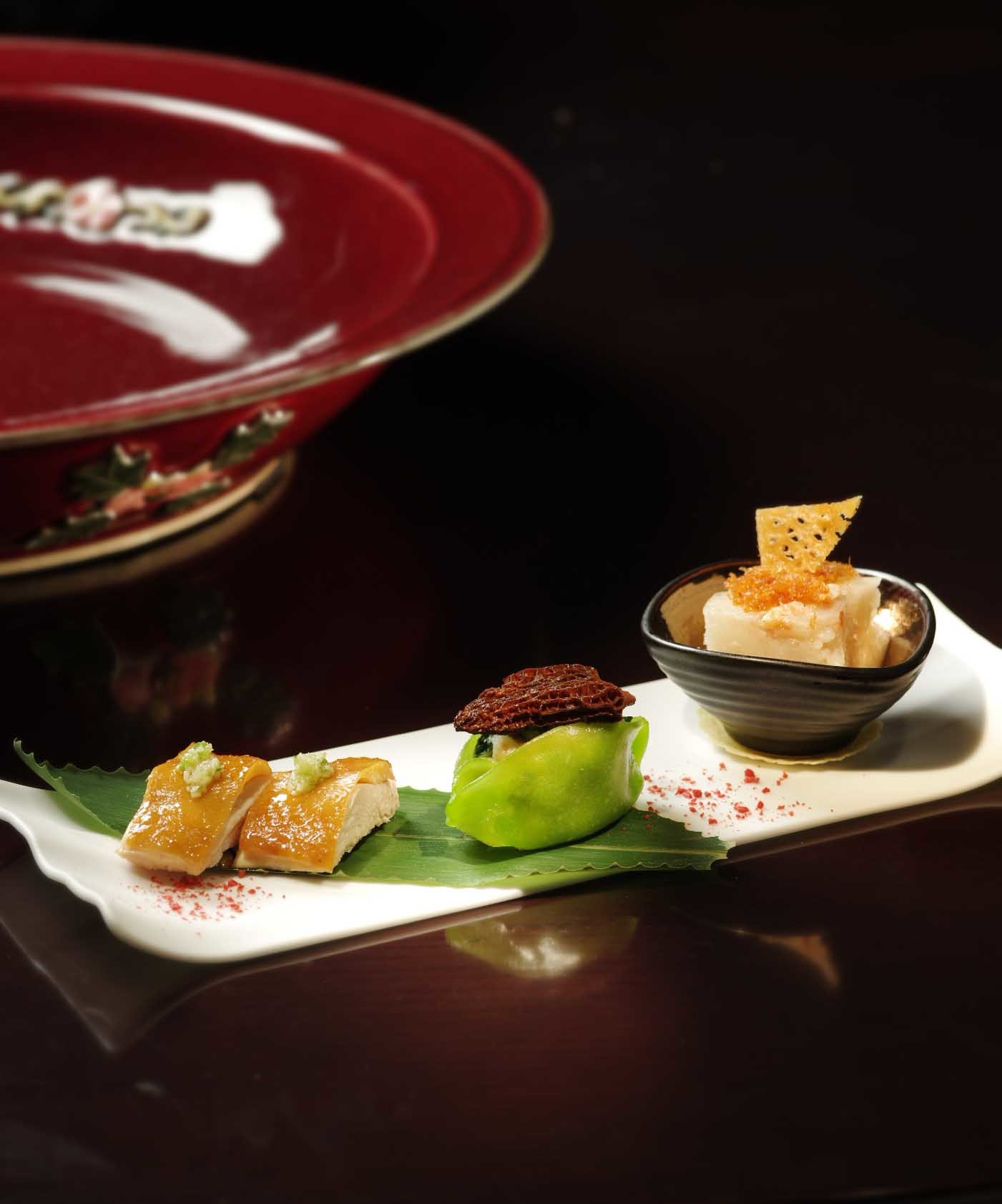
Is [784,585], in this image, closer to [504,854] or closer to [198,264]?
[504,854]

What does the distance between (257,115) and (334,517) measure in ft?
1.95

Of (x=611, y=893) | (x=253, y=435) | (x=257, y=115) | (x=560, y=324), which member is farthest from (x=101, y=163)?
(x=611, y=893)

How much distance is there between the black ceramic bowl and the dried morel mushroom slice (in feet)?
0.18

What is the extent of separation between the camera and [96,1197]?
2.59ft

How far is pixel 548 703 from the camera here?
3.29ft

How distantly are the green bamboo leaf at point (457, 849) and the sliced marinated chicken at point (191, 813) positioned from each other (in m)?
0.04

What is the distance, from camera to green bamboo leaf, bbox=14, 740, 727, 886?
3.19 ft

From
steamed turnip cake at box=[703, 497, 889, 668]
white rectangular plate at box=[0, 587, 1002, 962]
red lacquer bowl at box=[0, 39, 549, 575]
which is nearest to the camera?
white rectangular plate at box=[0, 587, 1002, 962]

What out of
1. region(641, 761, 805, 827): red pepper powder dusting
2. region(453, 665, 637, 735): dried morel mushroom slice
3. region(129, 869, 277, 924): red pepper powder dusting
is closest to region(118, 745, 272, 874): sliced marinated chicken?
region(129, 869, 277, 924): red pepper powder dusting

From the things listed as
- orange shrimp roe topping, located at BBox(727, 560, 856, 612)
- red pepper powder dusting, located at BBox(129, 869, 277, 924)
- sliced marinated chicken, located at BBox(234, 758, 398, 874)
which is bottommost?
red pepper powder dusting, located at BBox(129, 869, 277, 924)

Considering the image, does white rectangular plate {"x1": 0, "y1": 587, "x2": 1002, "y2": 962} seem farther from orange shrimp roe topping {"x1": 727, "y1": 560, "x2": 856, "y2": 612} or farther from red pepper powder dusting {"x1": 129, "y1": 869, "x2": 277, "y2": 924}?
orange shrimp roe topping {"x1": 727, "y1": 560, "x2": 856, "y2": 612}

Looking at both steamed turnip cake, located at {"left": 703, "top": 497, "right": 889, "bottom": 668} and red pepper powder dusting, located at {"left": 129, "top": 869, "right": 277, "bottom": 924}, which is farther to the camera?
steamed turnip cake, located at {"left": 703, "top": 497, "right": 889, "bottom": 668}

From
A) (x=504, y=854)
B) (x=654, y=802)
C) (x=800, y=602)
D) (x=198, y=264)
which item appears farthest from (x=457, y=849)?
(x=198, y=264)

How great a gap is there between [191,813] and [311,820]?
0.07m
